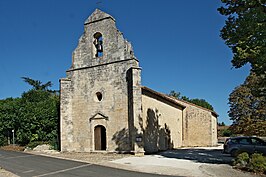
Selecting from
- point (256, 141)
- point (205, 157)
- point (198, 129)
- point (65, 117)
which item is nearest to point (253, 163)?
point (256, 141)

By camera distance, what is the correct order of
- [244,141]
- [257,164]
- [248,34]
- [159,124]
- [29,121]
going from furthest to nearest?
[29,121] < [159,124] < [244,141] < [248,34] < [257,164]

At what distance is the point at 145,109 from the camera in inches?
786

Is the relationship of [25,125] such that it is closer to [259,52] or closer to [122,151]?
[122,151]

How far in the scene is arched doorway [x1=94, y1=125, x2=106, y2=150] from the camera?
65.6 feet

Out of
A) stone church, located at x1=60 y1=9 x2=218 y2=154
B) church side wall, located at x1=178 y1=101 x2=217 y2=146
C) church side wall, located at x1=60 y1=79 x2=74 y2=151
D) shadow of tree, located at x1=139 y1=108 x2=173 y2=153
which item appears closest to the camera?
stone church, located at x1=60 y1=9 x2=218 y2=154

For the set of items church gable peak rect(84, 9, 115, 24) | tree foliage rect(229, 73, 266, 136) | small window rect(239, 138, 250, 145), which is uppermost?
church gable peak rect(84, 9, 115, 24)

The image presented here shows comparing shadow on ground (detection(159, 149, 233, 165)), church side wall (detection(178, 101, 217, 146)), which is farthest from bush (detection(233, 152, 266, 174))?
church side wall (detection(178, 101, 217, 146))

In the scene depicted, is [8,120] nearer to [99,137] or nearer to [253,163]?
[99,137]

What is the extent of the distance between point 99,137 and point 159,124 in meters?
5.24

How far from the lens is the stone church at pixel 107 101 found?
60.6 feet

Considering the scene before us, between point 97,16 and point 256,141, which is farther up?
point 97,16

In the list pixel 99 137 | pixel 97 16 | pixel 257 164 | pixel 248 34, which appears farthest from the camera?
pixel 97 16

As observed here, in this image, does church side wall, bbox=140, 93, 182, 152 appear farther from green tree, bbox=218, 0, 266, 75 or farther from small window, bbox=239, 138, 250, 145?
green tree, bbox=218, 0, 266, 75

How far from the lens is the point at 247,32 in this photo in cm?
1152
